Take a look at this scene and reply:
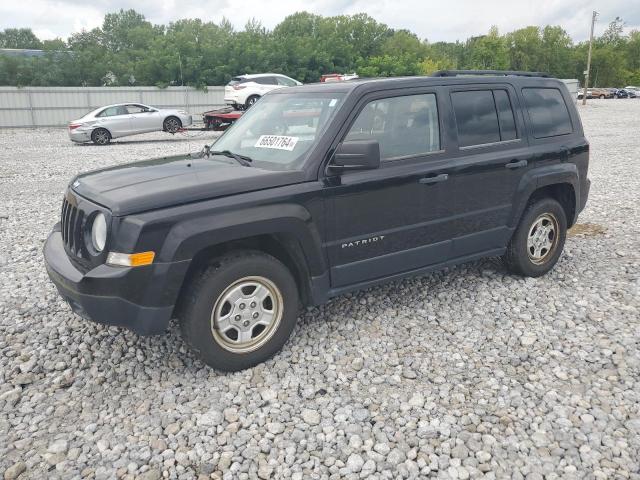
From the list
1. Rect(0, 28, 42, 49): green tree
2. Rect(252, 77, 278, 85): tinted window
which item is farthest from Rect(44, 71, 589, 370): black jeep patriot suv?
Rect(0, 28, 42, 49): green tree

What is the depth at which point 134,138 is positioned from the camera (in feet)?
69.8

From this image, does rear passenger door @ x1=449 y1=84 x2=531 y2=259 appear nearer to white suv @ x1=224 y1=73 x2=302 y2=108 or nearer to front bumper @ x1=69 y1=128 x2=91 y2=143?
front bumper @ x1=69 y1=128 x2=91 y2=143

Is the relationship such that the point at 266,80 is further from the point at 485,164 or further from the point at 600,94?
the point at 600,94

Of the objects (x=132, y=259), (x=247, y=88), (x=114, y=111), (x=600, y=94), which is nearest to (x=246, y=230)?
(x=132, y=259)

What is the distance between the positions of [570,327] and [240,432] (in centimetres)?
275

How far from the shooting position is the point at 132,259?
3.12m

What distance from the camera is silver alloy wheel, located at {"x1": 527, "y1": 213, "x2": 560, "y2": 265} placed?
16.9ft

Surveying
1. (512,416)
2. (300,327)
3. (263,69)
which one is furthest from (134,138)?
(512,416)

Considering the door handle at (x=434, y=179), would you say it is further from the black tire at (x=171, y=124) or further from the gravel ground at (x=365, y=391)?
the black tire at (x=171, y=124)

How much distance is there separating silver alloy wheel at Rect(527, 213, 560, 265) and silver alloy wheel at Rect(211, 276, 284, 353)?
9.00ft

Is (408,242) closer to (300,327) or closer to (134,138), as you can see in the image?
(300,327)

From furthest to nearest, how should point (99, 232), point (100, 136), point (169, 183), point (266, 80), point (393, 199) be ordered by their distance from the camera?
point (266, 80) < point (100, 136) < point (393, 199) < point (169, 183) < point (99, 232)

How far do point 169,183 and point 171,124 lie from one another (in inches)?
710

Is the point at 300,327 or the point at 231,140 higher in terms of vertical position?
the point at 231,140
